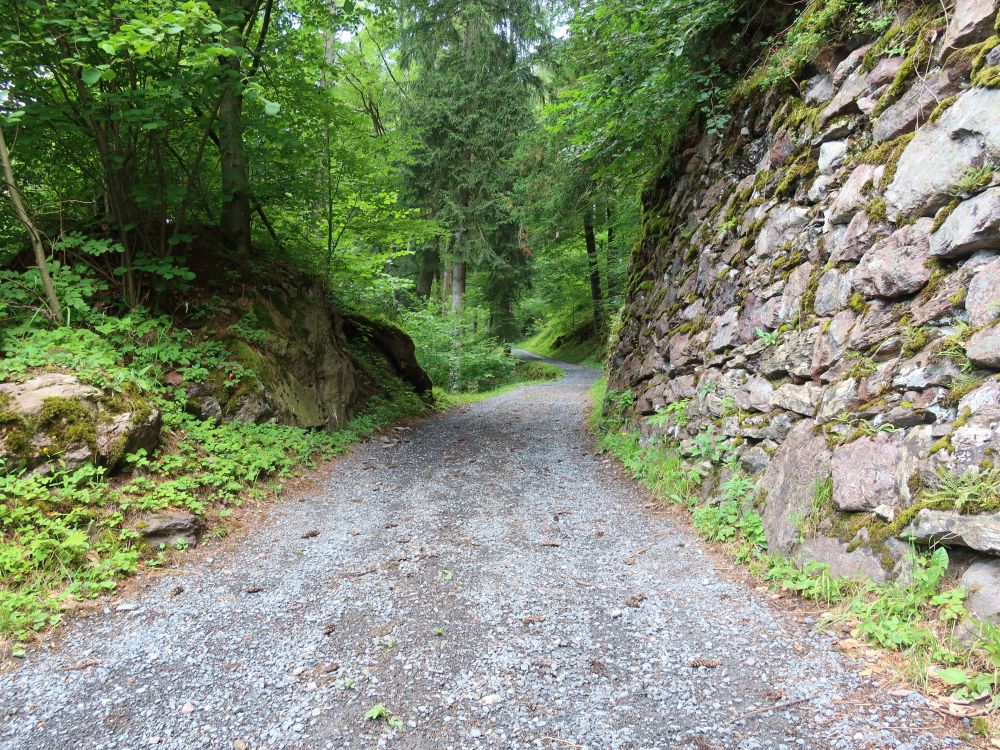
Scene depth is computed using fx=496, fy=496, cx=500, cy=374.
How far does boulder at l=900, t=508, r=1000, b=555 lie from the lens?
2.31 meters

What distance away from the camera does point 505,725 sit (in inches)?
93.8

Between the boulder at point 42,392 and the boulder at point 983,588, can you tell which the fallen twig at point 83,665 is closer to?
the boulder at point 42,392

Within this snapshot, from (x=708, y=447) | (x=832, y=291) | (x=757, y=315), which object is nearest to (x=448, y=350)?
(x=708, y=447)

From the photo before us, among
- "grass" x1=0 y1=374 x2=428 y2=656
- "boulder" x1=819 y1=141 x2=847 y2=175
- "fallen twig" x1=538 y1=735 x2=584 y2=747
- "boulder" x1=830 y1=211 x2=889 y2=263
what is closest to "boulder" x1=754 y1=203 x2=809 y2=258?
"boulder" x1=819 y1=141 x2=847 y2=175

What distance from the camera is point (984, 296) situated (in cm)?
270

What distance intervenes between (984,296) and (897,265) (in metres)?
0.67

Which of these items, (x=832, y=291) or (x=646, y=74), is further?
(x=646, y=74)

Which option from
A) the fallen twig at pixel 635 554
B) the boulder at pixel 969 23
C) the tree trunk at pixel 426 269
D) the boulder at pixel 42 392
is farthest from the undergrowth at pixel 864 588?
the tree trunk at pixel 426 269

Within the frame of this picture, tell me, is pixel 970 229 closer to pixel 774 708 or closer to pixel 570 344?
pixel 774 708

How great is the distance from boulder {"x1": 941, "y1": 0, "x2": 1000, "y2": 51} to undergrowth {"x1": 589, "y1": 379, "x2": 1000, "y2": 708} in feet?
9.19

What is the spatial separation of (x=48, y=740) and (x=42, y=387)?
10.3 ft

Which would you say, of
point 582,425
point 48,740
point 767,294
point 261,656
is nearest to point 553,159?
point 582,425

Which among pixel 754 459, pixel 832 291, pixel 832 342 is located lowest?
pixel 754 459

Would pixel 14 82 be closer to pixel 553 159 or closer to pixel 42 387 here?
pixel 42 387
